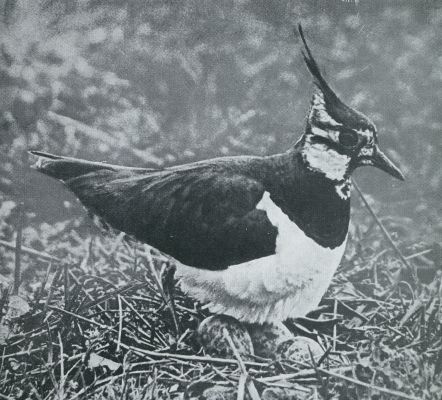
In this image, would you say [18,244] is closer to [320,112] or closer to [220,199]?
[220,199]

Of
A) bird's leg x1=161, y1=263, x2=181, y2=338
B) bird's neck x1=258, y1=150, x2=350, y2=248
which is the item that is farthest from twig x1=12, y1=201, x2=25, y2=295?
bird's neck x1=258, y1=150, x2=350, y2=248

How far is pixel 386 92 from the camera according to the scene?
4.54 ft

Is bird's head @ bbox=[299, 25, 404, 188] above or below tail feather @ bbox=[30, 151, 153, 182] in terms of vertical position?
above

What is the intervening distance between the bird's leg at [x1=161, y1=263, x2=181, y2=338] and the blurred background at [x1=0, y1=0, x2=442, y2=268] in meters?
0.31

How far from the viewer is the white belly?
117cm

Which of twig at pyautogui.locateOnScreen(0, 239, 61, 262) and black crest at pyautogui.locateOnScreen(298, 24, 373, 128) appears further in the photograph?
twig at pyautogui.locateOnScreen(0, 239, 61, 262)

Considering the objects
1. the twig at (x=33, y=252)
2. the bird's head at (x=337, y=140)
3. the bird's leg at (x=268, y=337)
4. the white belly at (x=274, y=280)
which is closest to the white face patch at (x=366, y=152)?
the bird's head at (x=337, y=140)

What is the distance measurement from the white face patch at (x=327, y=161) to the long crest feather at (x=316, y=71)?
0.14 meters

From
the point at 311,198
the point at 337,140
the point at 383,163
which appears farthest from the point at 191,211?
the point at 383,163

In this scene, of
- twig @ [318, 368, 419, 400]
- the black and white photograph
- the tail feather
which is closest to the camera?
twig @ [318, 368, 419, 400]

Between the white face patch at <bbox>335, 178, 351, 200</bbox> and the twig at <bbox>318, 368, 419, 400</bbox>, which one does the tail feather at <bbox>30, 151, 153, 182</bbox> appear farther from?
the twig at <bbox>318, 368, 419, 400</bbox>

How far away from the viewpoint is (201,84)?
4.70 feet

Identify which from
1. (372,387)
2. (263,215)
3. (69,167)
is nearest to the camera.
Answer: (372,387)

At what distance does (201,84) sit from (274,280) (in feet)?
2.12
